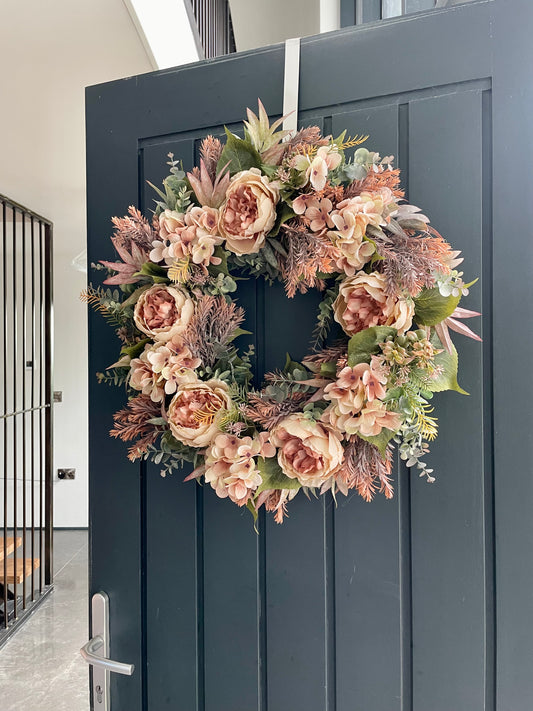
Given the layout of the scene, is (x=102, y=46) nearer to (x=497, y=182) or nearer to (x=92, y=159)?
(x=92, y=159)

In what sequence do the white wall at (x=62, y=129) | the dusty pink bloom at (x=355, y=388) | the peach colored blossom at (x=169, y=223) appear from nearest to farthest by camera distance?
the dusty pink bloom at (x=355, y=388)
the peach colored blossom at (x=169, y=223)
the white wall at (x=62, y=129)

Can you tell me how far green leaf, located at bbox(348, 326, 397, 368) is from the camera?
2.21 feet

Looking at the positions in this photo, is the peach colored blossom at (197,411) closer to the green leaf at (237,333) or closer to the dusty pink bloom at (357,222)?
the green leaf at (237,333)

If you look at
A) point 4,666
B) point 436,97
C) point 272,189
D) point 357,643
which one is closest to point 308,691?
point 357,643

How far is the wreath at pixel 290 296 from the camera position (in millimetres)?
677

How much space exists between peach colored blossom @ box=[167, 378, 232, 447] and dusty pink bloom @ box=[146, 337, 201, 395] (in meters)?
0.01

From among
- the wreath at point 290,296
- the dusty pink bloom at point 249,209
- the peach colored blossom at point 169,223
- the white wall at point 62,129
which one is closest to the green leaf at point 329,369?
the wreath at point 290,296

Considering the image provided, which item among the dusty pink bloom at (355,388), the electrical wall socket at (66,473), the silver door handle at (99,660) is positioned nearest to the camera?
the dusty pink bloom at (355,388)

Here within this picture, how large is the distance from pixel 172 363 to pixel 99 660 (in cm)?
61

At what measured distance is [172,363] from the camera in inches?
29.2

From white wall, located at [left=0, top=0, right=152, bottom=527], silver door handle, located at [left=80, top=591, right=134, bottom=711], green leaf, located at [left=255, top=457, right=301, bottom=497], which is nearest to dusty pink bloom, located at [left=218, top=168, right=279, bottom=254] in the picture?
green leaf, located at [left=255, top=457, right=301, bottom=497]

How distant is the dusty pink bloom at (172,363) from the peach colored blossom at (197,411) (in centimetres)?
1

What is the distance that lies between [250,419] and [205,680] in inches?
21.9

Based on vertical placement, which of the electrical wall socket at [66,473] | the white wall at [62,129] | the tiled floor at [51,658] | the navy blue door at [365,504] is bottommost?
the tiled floor at [51,658]
